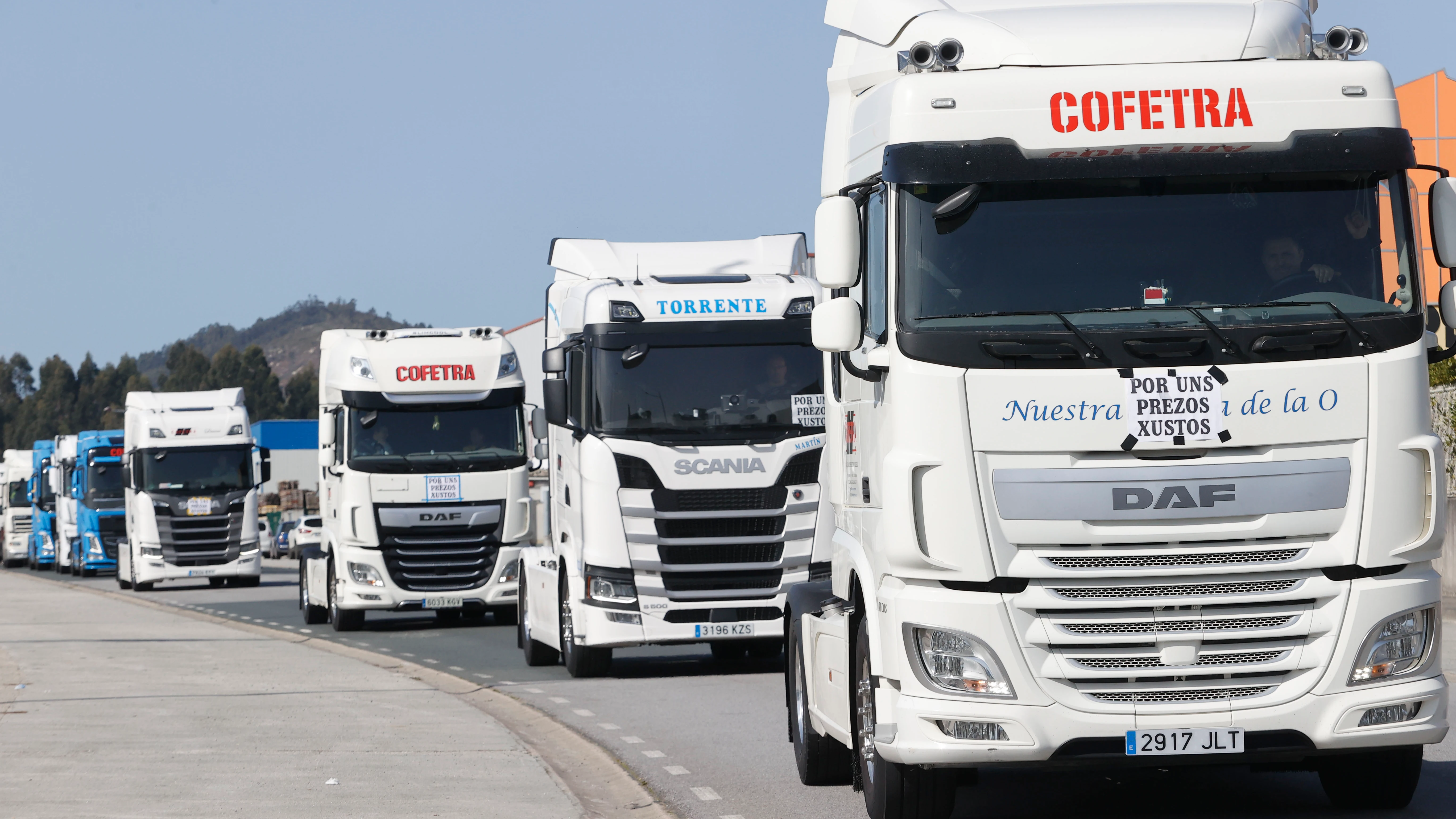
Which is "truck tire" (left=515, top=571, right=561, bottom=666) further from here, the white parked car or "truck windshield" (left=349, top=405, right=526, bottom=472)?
the white parked car

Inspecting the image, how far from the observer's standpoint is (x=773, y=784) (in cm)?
1010

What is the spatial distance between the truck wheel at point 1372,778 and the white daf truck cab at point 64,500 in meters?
44.5

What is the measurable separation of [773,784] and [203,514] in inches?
1200

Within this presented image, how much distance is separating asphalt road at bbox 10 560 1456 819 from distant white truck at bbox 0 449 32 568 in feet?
→ 156

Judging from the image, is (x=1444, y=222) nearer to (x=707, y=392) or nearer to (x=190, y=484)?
(x=707, y=392)

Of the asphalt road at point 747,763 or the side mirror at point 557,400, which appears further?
the side mirror at point 557,400

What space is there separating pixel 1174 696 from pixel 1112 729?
288 millimetres

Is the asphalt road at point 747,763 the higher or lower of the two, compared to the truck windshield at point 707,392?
lower

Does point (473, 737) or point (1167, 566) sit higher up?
point (1167, 566)

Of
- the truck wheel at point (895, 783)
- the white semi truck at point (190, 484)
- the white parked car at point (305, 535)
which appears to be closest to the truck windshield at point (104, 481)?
the white parked car at point (305, 535)

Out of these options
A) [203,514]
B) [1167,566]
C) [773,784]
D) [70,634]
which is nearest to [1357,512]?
[1167,566]

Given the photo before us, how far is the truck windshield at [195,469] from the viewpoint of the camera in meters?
38.3

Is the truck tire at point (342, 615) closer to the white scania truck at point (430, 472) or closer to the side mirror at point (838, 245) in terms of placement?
the white scania truck at point (430, 472)

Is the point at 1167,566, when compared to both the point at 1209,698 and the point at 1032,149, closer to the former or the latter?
the point at 1209,698
